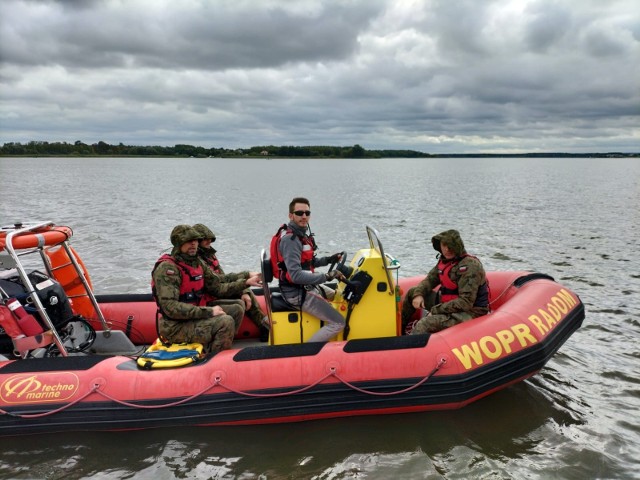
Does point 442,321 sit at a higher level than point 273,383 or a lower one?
higher

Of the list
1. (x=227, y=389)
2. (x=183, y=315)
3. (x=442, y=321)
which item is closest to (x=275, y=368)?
(x=227, y=389)

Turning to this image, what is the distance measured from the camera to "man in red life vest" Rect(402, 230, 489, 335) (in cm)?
453

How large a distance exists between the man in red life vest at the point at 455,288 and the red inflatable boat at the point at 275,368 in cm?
18

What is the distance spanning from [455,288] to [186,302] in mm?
2527

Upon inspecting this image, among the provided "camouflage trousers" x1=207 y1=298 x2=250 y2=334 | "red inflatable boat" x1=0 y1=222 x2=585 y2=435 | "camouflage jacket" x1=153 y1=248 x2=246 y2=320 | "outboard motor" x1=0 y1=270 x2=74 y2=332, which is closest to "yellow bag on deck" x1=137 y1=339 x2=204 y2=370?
"red inflatable boat" x1=0 y1=222 x2=585 y2=435

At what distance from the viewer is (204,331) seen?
442cm

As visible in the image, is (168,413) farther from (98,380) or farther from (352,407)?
(352,407)

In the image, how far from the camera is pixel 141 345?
5449mm

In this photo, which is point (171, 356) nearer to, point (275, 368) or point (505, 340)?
point (275, 368)

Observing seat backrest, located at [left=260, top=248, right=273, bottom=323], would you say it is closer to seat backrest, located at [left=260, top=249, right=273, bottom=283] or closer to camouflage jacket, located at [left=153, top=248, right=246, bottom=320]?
seat backrest, located at [left=260, top=249, right=273, bottom=283]

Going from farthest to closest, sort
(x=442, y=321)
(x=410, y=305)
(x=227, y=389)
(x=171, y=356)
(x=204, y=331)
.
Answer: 1. (x=410, y=305)
2. (x=442, y=321)
3. (x=204, y=331)
4. (x=171, y=356)
5. (x=227, y=389)

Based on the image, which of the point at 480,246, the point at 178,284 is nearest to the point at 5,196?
the point at 480,246

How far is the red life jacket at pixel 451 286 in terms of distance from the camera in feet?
15.3

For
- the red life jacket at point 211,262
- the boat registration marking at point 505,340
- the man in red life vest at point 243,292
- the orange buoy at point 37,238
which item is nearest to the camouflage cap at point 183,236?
the man in red life vest at point 243,292
